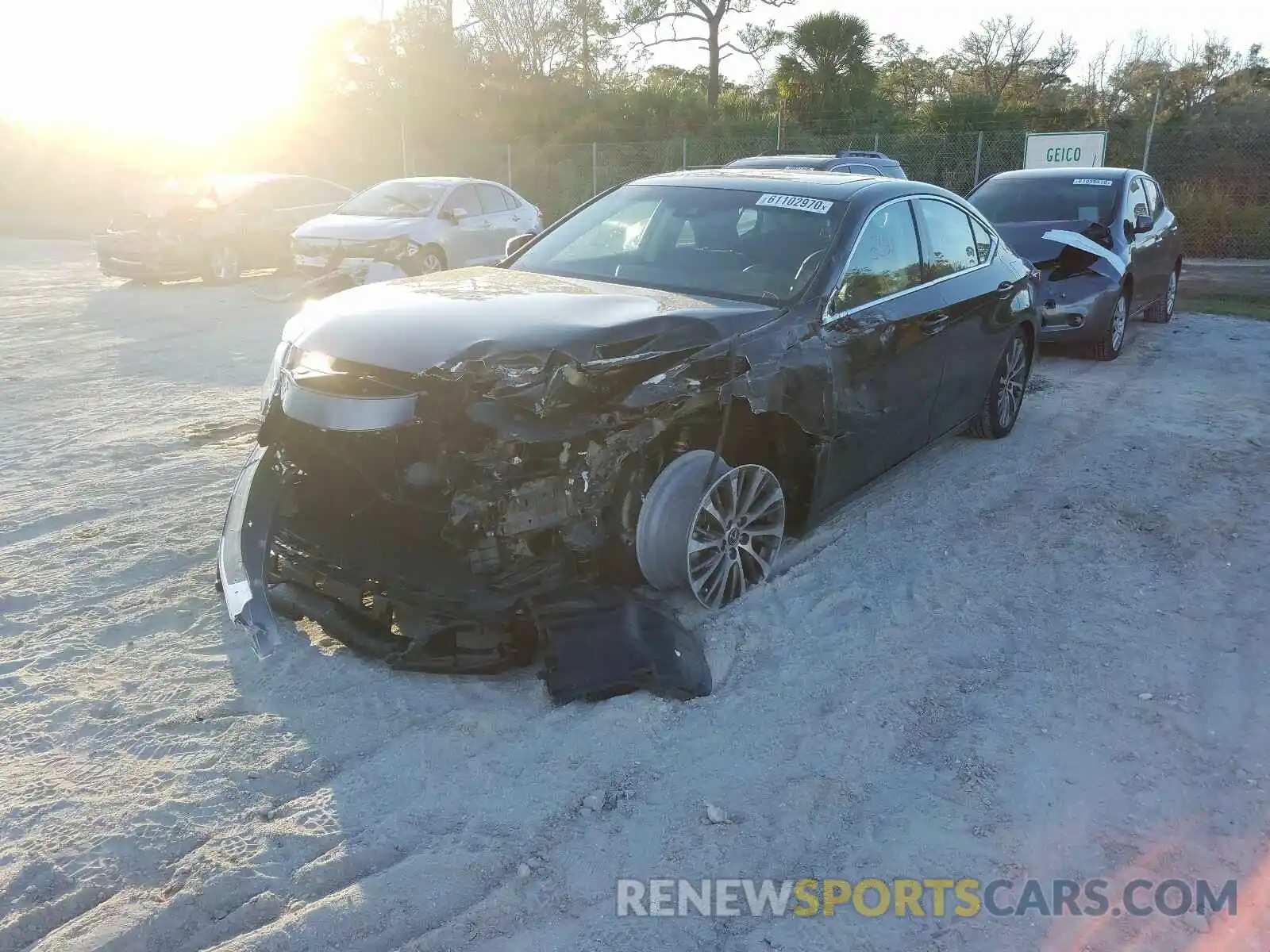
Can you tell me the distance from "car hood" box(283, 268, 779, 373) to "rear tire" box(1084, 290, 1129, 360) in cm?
633

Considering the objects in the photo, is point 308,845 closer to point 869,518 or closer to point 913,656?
point 913,656

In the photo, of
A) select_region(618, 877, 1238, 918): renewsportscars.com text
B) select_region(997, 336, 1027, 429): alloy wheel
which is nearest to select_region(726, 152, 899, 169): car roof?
select_region(997, 336, 1027, 429): alloy wheel

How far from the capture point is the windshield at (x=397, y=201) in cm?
1299

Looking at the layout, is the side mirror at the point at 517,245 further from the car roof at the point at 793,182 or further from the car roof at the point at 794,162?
the car roof at the point at 794,162

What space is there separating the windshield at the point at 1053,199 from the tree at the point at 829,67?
15486 millimetres

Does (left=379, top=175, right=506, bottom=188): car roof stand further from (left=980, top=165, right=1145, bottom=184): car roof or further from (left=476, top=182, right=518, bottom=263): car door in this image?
(left=980, top=165, right=1145, bottom=184): car roof

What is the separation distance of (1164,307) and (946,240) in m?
7.17

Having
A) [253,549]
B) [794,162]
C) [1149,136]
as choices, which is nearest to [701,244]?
[253,549]

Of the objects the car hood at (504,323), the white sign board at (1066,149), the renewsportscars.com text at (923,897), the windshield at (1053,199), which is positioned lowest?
the renewsportscars.com text at (923,897)

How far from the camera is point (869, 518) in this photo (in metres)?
5.30

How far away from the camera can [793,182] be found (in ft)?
16.8

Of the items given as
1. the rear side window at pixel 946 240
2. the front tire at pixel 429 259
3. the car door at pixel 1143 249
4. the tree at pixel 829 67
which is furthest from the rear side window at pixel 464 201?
the tree at pixel 829 67

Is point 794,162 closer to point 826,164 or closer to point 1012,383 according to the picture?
point 826,164

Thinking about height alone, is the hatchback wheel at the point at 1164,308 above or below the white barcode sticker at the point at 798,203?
below
